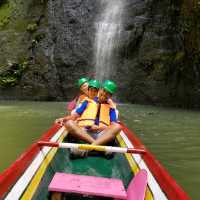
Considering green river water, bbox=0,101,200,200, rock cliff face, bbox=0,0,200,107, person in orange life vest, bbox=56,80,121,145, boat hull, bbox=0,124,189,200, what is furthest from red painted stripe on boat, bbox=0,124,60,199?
rock cliff face, bbox=0,0,200,107

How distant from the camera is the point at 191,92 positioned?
17.3m

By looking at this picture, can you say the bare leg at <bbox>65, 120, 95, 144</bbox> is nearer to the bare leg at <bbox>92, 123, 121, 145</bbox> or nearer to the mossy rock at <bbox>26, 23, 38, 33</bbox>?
the bare leg at <bbox>92, 123, 121, 145</bbox>

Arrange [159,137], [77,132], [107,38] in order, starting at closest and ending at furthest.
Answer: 1. [77,132]
2. [159,137]
3. [107,38]

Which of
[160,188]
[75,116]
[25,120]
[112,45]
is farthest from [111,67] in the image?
[160,188]

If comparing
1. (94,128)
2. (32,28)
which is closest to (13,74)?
(32,28)

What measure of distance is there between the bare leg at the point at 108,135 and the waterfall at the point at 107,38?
1522cm

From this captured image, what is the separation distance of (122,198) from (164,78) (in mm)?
15776

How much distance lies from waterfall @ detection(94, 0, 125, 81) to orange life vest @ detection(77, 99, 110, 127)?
1471 cm

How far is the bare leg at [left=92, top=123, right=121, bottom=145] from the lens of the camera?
5906 millimetres

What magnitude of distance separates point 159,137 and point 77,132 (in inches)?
147

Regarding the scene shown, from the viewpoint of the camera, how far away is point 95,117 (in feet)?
21.8

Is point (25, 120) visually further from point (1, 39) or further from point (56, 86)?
point (1, 39)

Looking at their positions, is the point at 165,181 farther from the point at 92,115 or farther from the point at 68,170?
the point at 92,115

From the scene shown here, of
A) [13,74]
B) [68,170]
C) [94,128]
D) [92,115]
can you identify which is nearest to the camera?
[68,170]
